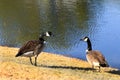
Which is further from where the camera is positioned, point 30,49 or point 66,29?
point 66,29

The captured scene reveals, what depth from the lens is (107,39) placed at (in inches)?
1307

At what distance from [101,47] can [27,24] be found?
14.5 metres

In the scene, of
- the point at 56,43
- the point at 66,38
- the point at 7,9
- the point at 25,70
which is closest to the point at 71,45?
the point at 56,43

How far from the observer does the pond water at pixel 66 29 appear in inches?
1121

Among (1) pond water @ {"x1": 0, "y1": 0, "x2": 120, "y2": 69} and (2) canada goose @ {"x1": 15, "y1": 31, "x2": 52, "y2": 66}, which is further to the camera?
(1) pond water @ {"x1": 0, "y1": 0, "x2": 120, "y2": 69}

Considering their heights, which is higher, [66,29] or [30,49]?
[30,49]

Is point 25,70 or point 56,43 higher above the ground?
point 25,70

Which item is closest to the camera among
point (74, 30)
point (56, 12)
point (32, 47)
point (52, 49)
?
point (32, 47)

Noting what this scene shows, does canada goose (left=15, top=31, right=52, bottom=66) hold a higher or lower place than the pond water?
higher

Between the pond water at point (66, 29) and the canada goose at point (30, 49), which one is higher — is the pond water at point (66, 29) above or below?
below

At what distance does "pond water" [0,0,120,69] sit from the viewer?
93.4 feet

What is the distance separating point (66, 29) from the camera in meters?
39.3

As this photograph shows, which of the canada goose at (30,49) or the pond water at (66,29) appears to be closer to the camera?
the canada goose at (30,49)

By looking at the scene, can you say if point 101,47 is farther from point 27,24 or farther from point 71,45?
point 27,24
